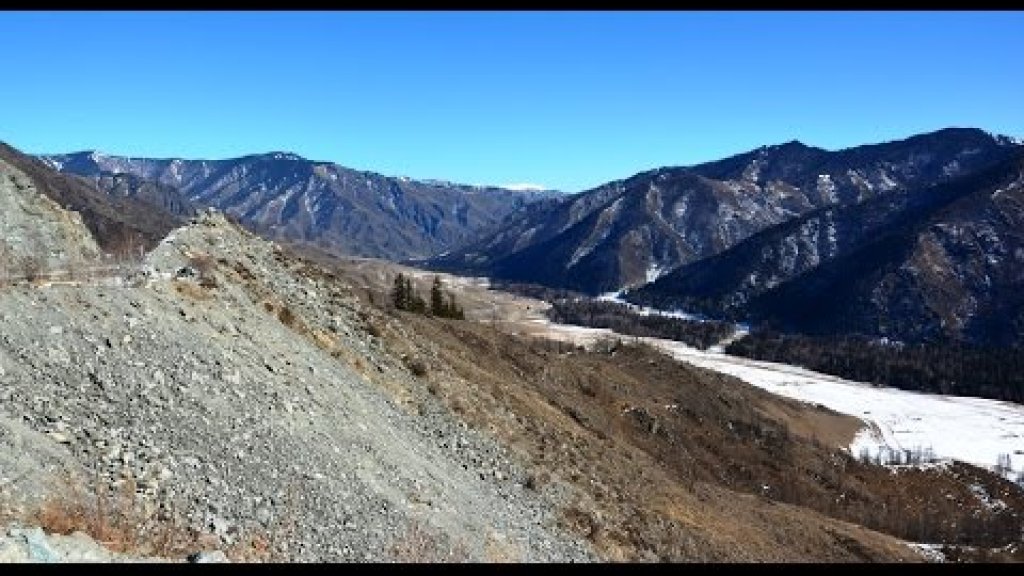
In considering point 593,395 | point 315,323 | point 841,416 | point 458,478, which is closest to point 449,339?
point 593,395

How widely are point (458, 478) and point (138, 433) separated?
12764 millimetres

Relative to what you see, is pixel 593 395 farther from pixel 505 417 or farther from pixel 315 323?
pixel 315 323

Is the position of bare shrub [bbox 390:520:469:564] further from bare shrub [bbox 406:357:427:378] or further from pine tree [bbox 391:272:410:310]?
pine tree [bbox 391:272:410:310]

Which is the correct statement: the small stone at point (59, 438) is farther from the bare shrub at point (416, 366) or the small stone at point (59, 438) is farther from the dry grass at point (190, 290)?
the bare shrub at point (416, 366)

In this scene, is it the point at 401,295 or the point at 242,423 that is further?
the point at 401,295

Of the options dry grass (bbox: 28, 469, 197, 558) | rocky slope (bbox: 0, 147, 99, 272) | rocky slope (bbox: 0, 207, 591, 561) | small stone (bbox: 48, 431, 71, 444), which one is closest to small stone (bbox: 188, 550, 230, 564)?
dry grass (bbox: 28, 469, 197, 558)

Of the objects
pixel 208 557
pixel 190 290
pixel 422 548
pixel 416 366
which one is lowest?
pixel 422 548

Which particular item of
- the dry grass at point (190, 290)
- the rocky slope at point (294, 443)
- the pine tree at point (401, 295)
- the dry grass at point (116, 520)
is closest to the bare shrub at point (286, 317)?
the rocky slope at point (294, 443)

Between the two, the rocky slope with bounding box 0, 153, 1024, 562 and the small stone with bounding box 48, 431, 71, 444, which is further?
the rocky slope with bounding box 0, 153, 1024, 562

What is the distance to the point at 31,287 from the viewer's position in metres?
26.9

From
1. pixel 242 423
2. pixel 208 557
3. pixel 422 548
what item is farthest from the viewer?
pixel 242 423

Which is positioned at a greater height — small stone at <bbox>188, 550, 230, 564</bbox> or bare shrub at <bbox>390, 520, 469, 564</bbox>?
small stone at <bbox>188, 550, 230, 564</bbox>

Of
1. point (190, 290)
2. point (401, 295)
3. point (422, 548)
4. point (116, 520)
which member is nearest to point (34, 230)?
point (190, 290)

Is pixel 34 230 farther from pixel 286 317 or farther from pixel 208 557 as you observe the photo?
pixel 208 557
